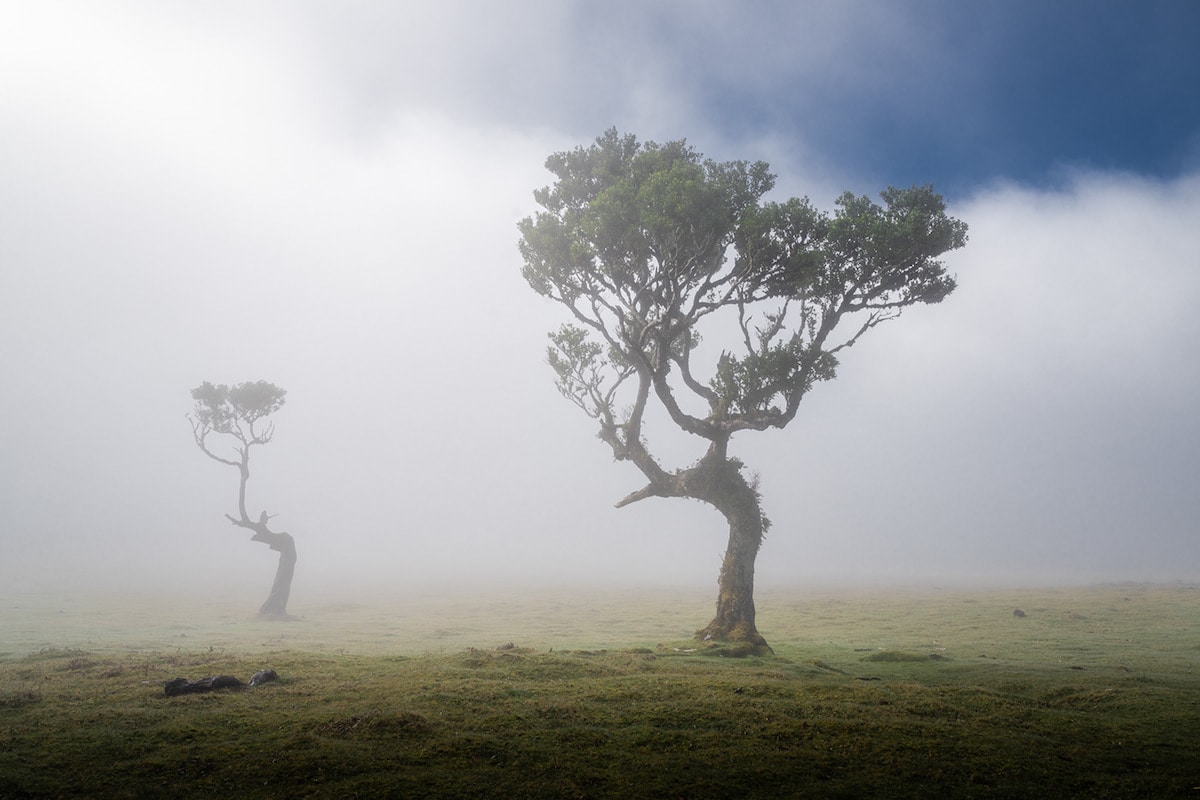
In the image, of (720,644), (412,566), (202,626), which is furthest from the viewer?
(412,566)

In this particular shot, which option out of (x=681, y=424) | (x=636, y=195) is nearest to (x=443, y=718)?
(x=681, y=424)

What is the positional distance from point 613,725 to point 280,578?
43139 mm

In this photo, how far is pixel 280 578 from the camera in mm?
46500

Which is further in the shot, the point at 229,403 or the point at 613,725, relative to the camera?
the point at 229,403

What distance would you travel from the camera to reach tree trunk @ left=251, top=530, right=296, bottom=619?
45.4 metres

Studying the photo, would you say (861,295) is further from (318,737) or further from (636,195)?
(318,737)

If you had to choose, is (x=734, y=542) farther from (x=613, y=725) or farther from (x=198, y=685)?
(x=198, y=685)

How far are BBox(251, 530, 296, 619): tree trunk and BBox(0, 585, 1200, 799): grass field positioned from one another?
21.8m

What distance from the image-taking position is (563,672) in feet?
55.7

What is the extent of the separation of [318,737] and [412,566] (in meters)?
161

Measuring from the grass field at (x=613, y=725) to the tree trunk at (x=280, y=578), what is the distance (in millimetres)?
21778

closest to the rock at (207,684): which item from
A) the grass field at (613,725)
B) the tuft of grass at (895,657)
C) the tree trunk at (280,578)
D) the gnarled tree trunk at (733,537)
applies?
the grass field at (613,725)

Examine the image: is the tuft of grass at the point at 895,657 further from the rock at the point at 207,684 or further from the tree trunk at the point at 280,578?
the tree trunk at the point at 280,578

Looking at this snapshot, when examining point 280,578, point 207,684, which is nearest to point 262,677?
point 207,684
